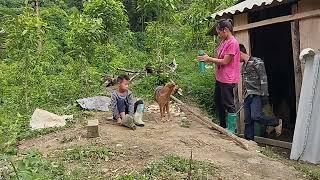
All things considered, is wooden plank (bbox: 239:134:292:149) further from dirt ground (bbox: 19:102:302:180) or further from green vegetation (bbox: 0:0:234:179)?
green vegetation (bbox: 0:0:234:179)

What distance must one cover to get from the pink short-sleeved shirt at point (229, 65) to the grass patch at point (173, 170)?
2286 millimetres

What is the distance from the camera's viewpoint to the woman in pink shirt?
656cm

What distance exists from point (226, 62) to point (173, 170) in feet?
8.83

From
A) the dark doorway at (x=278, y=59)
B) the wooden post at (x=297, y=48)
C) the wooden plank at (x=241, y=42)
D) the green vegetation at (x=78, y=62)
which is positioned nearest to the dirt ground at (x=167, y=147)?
the green vegetation at (x=78, y=62)

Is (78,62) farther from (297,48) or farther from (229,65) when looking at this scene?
(297,48)

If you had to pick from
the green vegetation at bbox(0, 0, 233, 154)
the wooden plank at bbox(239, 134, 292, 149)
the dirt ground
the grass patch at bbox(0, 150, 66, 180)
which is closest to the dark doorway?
the green vegetation at bbox(0, 0, 233, 154)

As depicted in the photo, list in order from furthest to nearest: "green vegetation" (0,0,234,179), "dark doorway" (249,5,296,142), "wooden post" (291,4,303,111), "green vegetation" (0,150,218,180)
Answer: "dark doorway" (249,5,296,142)
"wooden post" (291,4,303,111)
"green vegetation" (0,0,234,179)
"green vegetation" (0,150,218,180)

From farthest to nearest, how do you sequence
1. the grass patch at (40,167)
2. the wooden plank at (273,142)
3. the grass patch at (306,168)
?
the wooden plank at (273,142), the grass patch at (306,168), the grass patch at (40,167)

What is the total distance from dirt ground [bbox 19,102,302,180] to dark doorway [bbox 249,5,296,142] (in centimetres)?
303

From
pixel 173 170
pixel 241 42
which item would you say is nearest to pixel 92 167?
pixel 173 170

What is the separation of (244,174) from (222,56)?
8.36ft

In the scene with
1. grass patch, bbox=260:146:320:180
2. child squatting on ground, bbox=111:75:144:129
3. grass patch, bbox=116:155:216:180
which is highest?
child squatting on ground, bbox=111:75:144:129

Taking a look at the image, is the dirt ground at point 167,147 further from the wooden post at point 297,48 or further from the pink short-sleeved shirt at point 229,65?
the wooden post at point 297,48

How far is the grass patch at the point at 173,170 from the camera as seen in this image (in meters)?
4.20
